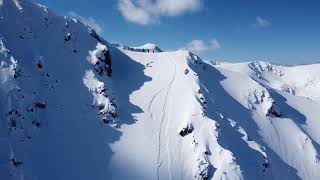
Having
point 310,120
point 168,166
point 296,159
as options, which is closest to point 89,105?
point 168,166

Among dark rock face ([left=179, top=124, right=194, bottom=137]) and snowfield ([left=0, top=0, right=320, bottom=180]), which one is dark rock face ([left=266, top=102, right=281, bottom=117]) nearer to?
snowfield ([left=0, top=0, right=320, bottom=180])

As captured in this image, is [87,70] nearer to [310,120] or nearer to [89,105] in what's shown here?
[89,105]

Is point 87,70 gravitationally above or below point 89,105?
above

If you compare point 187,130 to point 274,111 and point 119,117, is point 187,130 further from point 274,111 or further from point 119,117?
point 274,111

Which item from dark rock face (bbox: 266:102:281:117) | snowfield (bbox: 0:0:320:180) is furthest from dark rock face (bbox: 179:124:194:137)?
dark rock face (bbox: 266:102:281:117)

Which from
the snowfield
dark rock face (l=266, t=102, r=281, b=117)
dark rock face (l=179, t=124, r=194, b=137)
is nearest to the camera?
the snowfield

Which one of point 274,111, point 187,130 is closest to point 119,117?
point 187,130

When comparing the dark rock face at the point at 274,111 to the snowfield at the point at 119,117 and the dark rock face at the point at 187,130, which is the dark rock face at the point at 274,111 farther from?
the dark rock face at the point at 187,130

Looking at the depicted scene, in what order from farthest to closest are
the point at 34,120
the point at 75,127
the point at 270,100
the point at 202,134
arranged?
the point at 270,100 → the point at 202,134 → the point at 75,127 → the point at 34,120
